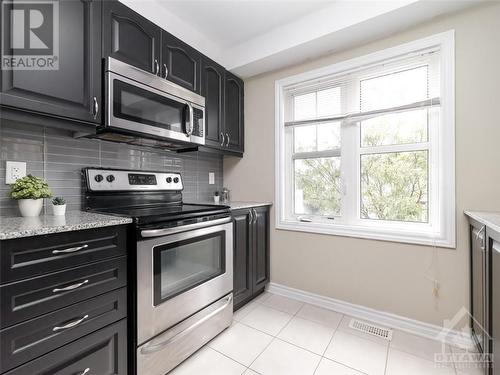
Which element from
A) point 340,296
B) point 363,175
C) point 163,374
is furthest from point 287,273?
point 163,374

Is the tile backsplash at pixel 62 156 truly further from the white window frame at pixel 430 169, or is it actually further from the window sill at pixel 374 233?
the white window frame at pixel 430 169

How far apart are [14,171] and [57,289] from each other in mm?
824

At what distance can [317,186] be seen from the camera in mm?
2344

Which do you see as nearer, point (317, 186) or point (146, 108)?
point (146, 108)

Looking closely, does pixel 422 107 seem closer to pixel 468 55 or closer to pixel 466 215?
pixel 468 55

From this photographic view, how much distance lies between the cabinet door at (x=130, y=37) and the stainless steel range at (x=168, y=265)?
0.78 metres

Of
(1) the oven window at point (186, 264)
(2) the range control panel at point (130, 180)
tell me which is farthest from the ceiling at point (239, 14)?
(1) the oven window at point (186, 264)

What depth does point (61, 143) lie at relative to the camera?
1.53 meters

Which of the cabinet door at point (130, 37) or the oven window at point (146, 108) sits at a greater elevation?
the cabinet door at point (130, 37)

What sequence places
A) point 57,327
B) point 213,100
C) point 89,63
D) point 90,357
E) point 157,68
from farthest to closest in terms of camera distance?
point 213,100, point 157,68, point 89,63, point 90,357, point 57,327

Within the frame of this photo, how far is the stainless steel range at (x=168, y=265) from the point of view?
1.25 m

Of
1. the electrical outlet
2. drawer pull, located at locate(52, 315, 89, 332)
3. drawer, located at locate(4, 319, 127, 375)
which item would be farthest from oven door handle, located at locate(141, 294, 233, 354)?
the electrical outlet
